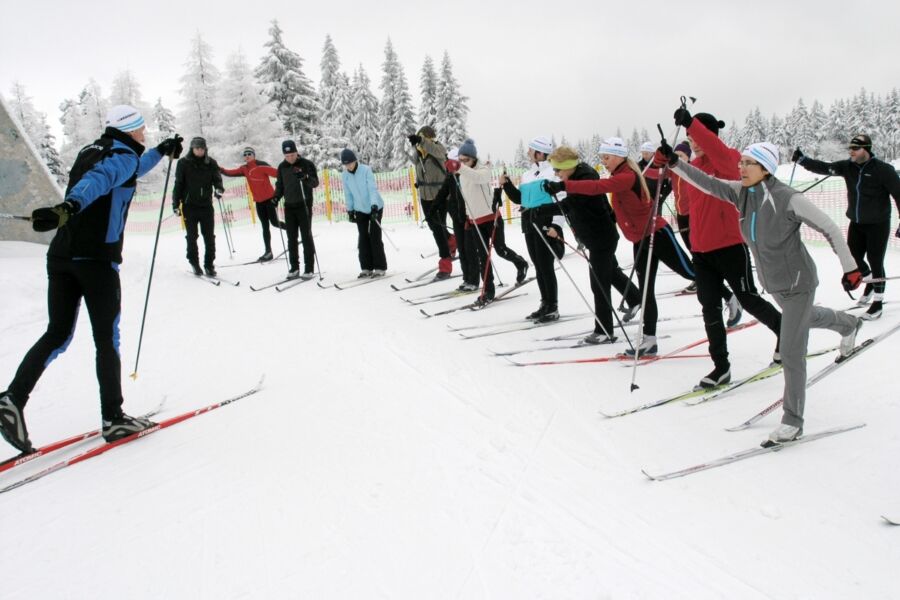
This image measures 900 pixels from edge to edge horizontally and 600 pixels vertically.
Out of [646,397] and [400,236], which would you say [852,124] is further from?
[646,397]

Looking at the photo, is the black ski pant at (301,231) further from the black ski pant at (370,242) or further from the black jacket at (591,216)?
the black jacket at (591,216)

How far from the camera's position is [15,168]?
9.08m

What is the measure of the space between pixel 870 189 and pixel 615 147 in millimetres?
3427

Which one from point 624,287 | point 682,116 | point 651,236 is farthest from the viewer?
point 624,287

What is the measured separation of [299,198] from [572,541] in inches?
300

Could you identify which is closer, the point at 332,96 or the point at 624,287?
the point at 624,287

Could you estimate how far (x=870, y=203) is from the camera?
6051 millimetres

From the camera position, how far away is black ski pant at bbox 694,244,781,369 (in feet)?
13.2

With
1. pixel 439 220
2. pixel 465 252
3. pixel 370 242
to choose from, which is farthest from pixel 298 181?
pixel 465 252

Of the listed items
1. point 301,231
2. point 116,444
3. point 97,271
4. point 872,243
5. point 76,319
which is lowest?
point 116,444

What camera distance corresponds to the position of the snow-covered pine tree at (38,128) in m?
43.8

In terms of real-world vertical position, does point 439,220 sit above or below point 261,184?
below

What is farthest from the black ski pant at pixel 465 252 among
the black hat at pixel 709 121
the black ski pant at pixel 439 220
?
the black hat at pixel 709 121

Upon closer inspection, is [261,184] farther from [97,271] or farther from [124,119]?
[97,271]
